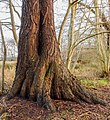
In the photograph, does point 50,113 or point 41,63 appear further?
point 41,63

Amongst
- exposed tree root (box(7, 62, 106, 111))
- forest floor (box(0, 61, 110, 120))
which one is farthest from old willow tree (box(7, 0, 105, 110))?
forest floor (box(0, 61, 110, 120))

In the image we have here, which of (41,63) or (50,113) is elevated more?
(41,63)

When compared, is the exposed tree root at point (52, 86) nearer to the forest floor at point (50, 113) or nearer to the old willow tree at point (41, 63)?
the old willow tree at point (41, 63)

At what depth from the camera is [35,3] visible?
541 centimetres

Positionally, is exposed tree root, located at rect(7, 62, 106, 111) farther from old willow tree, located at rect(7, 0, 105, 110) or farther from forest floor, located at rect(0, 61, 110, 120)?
forest floor, located at rect(0, 61, 110, 120)

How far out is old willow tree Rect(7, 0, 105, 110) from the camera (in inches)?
204

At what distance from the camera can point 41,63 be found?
5.22m

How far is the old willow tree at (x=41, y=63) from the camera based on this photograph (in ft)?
17.0

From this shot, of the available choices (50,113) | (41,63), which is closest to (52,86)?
(41,63)

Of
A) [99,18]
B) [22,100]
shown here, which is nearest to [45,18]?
[22,100]

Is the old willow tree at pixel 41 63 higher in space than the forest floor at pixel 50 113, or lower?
higher

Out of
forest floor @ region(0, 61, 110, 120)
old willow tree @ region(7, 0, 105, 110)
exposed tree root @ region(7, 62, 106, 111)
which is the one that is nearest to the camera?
forest floor @ region(0, 61, 110, 120)

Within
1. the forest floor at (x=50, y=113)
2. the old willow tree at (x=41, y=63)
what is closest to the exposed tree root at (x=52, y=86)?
the old willow tree at (x=41, y=63)

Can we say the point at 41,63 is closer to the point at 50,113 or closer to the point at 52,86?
the point at 52,86
